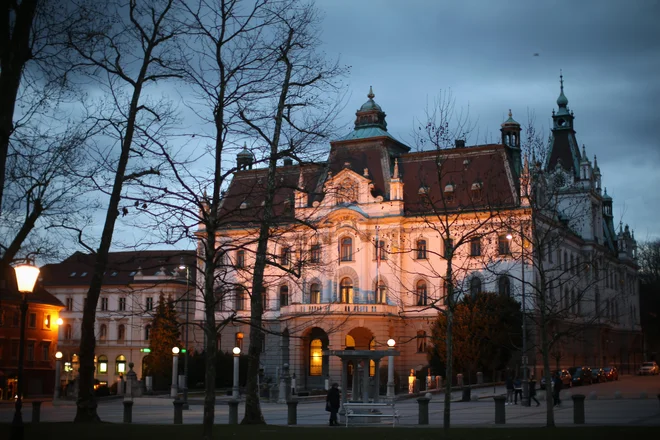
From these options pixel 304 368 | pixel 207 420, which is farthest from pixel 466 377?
pixel 207 420

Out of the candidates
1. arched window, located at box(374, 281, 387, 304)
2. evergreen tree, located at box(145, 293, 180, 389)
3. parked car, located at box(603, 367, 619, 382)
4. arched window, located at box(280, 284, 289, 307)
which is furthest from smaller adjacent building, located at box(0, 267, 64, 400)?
parked car, located at box(603, 367, 619, 382)

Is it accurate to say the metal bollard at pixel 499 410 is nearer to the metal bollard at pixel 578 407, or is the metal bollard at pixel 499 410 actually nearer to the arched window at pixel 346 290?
the metal bollard at pixel 578 407

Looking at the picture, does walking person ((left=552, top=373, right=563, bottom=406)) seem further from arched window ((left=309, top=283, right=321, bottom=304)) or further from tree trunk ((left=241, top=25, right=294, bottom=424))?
arched window ((left=309, top=283, right=321, bottom=304))

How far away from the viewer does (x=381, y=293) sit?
74.3 metres

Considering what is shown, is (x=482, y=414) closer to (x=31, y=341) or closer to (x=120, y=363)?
(x=31, y=341)

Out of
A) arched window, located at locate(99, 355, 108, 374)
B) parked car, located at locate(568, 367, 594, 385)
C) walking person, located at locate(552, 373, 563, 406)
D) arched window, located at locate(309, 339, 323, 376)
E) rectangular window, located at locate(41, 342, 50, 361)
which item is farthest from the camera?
arched window, located at locate(99, 355, 108, 374)

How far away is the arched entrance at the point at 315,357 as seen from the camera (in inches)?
2928

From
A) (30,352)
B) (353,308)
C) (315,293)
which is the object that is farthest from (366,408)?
(30,352)

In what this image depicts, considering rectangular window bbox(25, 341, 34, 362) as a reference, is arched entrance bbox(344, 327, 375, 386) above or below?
above

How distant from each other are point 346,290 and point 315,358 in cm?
636

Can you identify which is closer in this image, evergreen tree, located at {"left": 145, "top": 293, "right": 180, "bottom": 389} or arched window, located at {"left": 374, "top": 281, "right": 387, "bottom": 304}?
arched window, located at {"left": 374, "top": 281, "right": 387, "bottom": 304}

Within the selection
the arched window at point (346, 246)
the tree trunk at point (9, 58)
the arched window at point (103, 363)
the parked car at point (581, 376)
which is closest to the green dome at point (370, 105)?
the arched window at point (346, 246)

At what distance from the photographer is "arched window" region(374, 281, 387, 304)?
240 ft

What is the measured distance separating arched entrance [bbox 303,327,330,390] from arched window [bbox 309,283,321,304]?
8.40 feet
